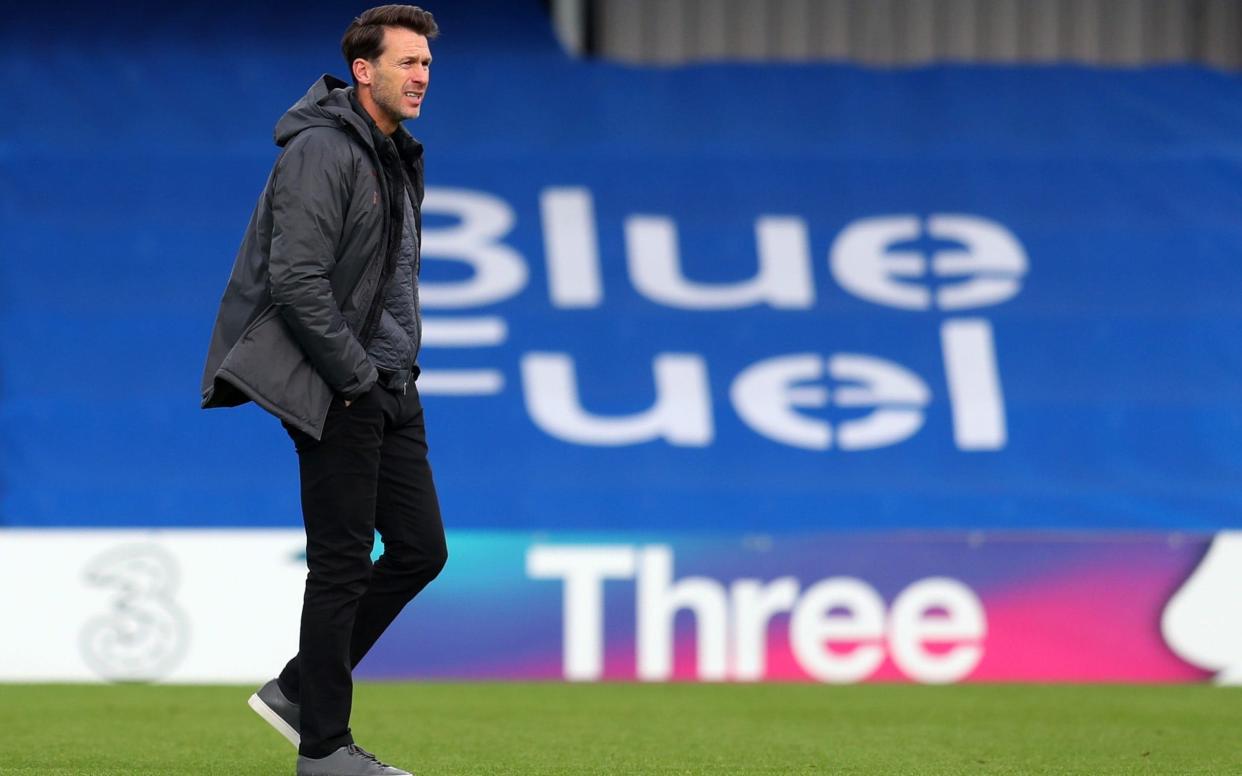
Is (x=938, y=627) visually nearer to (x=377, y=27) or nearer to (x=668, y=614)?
(x=668, y=614)

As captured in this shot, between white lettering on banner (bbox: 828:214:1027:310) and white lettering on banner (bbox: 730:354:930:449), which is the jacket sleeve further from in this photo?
white lettering on banner (bbox: 828:214:1027:310)

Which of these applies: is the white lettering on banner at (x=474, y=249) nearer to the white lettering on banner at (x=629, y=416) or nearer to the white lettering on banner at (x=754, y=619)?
the white lettering on banner at (x=629, y=416)

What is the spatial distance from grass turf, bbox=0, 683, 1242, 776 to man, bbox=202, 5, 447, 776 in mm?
634

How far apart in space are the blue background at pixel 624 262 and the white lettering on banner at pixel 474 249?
0.20 ft

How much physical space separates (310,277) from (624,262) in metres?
4.72

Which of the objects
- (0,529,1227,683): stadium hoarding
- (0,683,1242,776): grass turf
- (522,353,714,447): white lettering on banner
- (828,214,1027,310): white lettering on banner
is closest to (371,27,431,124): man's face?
(0,683,1242,776): grass turf

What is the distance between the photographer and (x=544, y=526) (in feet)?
23.8

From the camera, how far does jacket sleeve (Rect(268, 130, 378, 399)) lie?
10.4ft

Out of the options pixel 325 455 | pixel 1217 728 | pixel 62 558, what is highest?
pixel 62 558

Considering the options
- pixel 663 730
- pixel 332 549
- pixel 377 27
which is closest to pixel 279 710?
pixel 332 549

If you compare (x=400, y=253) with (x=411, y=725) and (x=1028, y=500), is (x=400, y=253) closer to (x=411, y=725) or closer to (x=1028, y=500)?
(x=411, y=725)

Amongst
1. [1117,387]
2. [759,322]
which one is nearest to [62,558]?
[759,322]

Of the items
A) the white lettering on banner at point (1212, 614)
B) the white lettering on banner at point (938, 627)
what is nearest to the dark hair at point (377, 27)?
the white lettering on banner at point (938, 627)

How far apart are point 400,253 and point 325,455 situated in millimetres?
404
